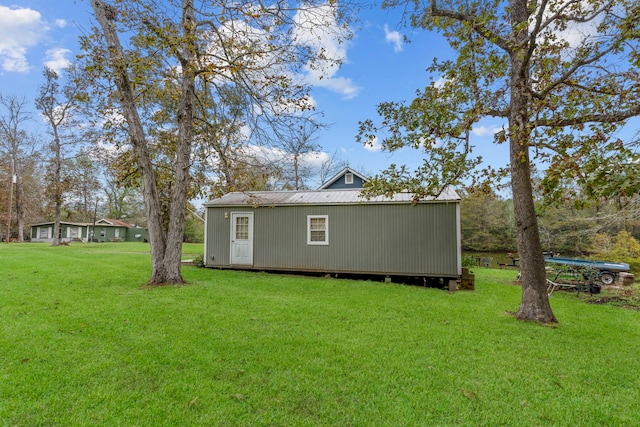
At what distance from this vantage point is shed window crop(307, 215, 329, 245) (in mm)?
9977

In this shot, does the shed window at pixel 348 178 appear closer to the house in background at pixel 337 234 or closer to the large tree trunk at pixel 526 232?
the house in background at pixel 337 234

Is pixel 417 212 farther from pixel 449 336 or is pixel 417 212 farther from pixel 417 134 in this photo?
pixel 449 336

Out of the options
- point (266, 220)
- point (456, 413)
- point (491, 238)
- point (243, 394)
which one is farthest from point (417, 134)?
point (491, 238)

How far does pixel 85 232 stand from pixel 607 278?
4025cm

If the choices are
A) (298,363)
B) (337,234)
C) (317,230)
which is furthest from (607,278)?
(298,363)

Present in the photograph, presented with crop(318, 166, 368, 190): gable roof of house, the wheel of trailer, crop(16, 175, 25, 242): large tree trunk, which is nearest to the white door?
crop(318, 166, 368, 190): gable roof of house

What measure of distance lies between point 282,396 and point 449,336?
270 centimetres

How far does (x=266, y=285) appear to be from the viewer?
26.2 feet

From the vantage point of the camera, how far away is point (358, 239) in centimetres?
964

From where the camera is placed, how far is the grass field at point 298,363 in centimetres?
248

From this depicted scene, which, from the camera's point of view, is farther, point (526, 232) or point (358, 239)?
point (358, 239)

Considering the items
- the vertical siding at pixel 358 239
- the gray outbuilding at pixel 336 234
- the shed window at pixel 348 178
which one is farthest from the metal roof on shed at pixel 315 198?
the shed window at pixel 348 178

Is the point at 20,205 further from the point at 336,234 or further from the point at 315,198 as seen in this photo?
the point at 336,234

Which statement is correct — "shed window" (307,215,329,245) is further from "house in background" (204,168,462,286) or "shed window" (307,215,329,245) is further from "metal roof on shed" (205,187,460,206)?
"metal roof on shed" (205,187,460,206)
